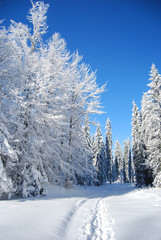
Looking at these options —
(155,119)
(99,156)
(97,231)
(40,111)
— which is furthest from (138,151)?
(97,231)

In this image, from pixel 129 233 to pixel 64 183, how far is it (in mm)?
13337

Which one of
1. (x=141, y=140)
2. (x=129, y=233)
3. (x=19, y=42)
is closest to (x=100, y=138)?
(x=141, y=140)

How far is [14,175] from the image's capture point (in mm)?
9734

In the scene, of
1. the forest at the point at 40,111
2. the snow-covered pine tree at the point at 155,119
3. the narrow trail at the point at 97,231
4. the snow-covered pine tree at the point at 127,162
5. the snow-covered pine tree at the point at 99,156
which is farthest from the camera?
the snow-covered pine tree at the point at 127,162

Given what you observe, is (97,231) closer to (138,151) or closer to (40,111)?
(40,111)

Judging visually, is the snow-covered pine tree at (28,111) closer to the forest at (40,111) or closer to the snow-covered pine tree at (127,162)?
the forest at (40,111)

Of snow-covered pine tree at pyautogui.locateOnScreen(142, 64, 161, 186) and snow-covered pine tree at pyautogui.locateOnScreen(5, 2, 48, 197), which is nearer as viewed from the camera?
snow-covered pine tree at pyautogui.locateOnScreen(5, 2, 48, 197)

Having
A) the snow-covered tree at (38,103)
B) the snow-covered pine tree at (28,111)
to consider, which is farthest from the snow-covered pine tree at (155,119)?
the snow-covered pine tree at (28,111)

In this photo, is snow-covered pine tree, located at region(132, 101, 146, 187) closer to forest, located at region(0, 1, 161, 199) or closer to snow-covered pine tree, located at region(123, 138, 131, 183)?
forest, located at region(0, 1, 161, 199)

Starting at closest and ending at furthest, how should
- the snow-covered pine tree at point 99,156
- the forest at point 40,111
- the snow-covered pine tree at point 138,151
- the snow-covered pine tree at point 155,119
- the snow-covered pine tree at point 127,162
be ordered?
the forest at point 40,111, the snow-covered pine tree at point 155,119, the snow-covered pine tree at point 138,151, the snow-covered pine tree at point 99,156, the snow-covered pine tree at point 127,162

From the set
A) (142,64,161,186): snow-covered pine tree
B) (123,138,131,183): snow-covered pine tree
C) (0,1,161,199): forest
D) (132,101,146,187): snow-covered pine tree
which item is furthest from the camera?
(123,138,131,183): snow-covered pine tree

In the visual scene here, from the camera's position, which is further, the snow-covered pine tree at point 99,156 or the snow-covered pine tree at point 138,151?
the snow-covered pine tree at point 99,156

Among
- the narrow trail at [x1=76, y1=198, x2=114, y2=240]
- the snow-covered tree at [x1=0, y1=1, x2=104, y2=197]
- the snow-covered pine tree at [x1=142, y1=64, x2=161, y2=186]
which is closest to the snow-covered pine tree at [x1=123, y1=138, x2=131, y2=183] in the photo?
the snow-covered pine tree at [x1=142, y1=64, x2=161, y2=186]

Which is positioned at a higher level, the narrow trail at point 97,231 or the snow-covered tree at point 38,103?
the snow-covered tree at point 38,103
